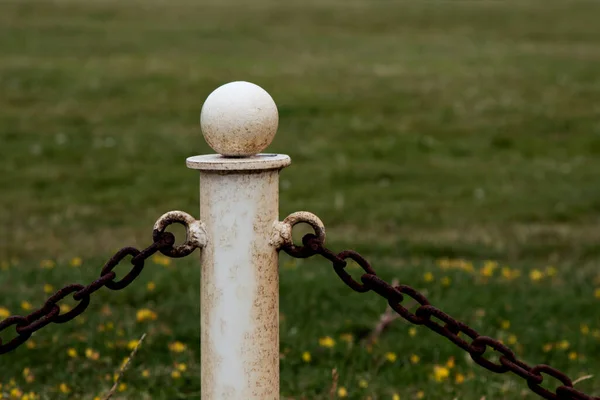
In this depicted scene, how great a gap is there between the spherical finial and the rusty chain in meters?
0.30

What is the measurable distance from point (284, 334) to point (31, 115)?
8907 millimetres

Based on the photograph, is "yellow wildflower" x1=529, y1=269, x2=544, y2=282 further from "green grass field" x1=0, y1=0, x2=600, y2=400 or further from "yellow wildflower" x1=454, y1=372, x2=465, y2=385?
"yellow wildflower" x1=454, y1=372, x2=465, y2=385

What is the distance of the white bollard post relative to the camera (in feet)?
8.33

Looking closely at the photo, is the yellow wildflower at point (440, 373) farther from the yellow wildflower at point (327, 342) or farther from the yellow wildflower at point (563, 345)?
the yellow wildflower at point (563, 345)

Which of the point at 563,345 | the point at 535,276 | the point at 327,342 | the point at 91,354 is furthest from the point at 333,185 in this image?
the point at 91,354

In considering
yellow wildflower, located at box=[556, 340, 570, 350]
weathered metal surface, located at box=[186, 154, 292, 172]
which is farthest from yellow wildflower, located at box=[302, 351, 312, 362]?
weathered metal surface, located at box=[186, 154, 292, 172]

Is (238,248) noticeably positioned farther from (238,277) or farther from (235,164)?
(235,164)

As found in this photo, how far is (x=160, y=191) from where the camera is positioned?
966 cm

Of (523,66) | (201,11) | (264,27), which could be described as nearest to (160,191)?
(523,66)

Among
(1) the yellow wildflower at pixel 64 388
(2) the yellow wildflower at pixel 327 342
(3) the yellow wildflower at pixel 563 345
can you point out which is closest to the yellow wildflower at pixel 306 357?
(2) the yellow wildflower at pixel 327 342

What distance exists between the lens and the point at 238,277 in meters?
2.55

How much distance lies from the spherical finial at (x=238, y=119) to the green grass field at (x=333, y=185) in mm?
1937

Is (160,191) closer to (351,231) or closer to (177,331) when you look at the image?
(351,231)

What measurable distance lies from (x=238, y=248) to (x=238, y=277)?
8cm
